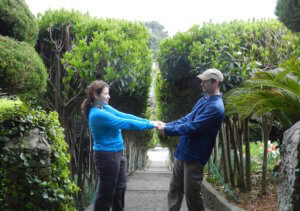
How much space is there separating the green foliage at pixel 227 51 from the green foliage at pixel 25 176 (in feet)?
10.1

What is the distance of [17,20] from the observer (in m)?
4.15

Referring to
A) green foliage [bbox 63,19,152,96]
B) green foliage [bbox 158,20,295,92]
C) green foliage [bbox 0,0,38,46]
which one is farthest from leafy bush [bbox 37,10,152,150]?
green foliage [bbox 0,0,38,46]

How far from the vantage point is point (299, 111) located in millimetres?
3742

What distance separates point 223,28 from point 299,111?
3201 millimetres

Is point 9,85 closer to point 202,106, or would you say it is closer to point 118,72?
point 202,106

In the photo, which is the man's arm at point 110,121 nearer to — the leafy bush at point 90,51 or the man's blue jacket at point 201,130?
the man's blue jacket at point 201,130

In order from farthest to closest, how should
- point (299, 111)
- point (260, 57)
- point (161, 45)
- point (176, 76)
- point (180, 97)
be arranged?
1. point (180, 97)
2. point (161, 45)
3. point (176, 76)
4. point (260, 57)
5. point (299, 111)

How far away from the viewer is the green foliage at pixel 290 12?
4.16 metres

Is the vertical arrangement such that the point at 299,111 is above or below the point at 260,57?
below

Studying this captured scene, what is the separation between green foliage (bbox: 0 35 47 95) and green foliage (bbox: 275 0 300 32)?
327cm

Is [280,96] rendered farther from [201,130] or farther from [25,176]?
[25,176]

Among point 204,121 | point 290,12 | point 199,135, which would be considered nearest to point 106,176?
point 199,135

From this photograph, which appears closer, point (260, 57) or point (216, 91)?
point (216, 91)

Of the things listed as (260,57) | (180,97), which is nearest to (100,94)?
(260,57)
